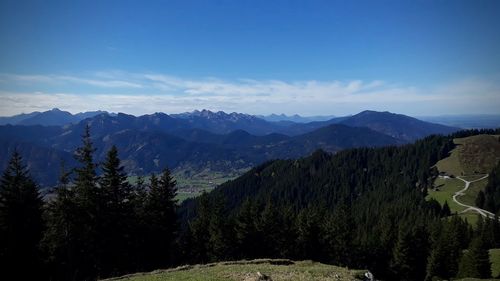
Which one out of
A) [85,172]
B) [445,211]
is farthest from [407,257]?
[445,211]

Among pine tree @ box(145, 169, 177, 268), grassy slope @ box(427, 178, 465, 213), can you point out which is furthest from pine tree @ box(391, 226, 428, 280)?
grassy slope @ box(427, 178, 465, 213)

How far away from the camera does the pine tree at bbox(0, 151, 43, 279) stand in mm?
38719

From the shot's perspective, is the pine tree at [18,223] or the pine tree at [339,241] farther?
the pine tree at [339,241]

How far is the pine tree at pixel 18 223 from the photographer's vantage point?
38.7 m

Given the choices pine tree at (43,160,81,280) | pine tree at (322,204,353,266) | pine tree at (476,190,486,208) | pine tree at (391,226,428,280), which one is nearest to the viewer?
pine tree at (43,160,81,280)

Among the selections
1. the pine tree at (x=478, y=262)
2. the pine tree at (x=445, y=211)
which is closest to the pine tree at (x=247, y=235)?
the pine tree at (x=478, y=262)

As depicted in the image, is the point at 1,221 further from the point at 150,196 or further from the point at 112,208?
the point at 150,196

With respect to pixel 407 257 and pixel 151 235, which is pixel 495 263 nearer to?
pixel 407 257

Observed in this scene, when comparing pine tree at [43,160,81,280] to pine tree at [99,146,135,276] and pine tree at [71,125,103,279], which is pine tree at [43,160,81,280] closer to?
pine tree at [71,125,103,279]

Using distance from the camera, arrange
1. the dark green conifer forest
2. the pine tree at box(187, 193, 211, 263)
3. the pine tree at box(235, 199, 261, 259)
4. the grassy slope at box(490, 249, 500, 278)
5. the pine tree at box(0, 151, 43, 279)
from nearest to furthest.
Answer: the pine tree at box(0, 151, 43, 279) < the dark green conifer forest < the pine tree at box(187, 193, 211, 263) < the pine tree at box(235, 199, 261, 259) < the grassy slope at box(490, 249, 500, 278)

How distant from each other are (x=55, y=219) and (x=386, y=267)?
212 ft

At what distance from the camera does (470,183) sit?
195125mm

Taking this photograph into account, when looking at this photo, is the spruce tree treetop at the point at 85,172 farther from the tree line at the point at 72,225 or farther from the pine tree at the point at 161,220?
the pine tree at the point at 161,220

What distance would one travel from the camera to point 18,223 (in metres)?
41.3
